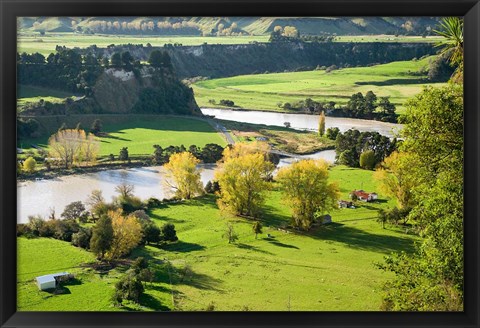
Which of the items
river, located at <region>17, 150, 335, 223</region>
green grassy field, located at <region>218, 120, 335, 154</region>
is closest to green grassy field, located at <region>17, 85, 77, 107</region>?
river, located at <region>17, 150, 335, 223</region>

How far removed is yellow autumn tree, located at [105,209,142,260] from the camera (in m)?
5.22

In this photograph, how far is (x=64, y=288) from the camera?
495 cm

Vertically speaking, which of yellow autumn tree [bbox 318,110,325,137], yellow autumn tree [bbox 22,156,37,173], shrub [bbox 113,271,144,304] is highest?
yellow autumn tree [bbox 318,110,325,137]

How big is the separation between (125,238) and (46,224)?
750 millimetres

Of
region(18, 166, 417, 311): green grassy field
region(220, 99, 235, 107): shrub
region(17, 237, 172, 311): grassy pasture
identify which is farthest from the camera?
region(220, 99, 235, 107): shrub

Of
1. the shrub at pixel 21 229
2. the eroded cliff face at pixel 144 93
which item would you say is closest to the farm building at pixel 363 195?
the eroded cliff face at pixel 144 93

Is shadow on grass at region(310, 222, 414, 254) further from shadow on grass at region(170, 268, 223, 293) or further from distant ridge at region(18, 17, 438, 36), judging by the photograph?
distant ridge at region(18, 17, 438, 36)

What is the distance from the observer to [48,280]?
4.71 meters

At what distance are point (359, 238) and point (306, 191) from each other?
759 mm

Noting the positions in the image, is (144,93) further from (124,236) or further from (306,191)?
(306,191)

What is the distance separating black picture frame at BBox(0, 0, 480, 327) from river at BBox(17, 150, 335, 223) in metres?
3.45
